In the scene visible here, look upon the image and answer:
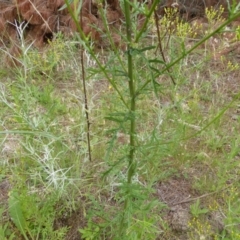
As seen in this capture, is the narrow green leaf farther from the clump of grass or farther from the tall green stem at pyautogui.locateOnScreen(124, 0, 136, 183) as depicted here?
the tall green stem at pyautogui.locateOnScreen(124, 0, 136, 183)

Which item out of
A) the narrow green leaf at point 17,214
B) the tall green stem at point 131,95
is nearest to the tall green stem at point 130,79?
the tall green stem at point 131,95

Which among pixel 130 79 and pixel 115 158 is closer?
pixel 130 79

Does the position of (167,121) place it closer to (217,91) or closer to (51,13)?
(217,91)

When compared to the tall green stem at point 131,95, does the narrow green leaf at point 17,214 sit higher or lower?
lower

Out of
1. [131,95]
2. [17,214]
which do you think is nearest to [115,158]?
[17,214]

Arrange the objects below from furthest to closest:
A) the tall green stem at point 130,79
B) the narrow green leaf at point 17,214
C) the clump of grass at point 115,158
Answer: the narrow green leaf at point 17,214 < the clump of grass at point 115,158 < the tall green stem at point 130,79

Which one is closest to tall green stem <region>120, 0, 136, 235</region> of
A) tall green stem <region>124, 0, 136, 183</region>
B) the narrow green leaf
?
tall green stem <region>124, 0, 136, 183</region>

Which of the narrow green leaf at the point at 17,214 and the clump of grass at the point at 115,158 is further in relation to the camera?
the narrow green leaf at the point at 17,214

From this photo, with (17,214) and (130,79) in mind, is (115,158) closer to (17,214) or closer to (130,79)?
(17,214)

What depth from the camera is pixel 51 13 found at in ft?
10.0

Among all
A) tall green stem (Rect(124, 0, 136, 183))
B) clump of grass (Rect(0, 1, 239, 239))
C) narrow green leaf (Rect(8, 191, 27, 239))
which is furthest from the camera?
narrow green leaf (Rect(8, 191, 27, 239))

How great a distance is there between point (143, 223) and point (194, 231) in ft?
1.30

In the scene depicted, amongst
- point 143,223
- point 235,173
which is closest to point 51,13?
point 235,173

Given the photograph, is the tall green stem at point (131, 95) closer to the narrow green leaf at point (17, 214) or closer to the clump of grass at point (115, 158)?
the clump of grass at point (115, 158)
